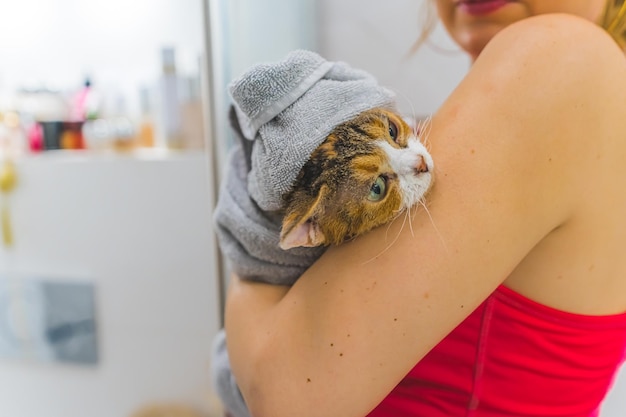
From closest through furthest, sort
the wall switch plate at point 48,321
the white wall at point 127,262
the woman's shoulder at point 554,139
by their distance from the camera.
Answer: the woman's shoulder at point 554,139
the white wall at point 127,262
the wall switch plate at point 48,321

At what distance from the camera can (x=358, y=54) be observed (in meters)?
0.79

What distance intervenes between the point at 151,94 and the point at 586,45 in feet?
3.57

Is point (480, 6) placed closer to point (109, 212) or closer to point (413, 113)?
point (413, 113)

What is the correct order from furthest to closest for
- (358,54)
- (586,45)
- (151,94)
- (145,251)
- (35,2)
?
(35,2)
(151,94)
(145,251)
(358,54)
(586,45)

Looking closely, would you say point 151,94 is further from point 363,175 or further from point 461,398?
point 461,398

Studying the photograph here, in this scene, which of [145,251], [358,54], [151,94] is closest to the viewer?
[358,54]

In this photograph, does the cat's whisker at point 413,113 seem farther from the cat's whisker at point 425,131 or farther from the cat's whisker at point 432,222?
the cat's whisker at point 432,222

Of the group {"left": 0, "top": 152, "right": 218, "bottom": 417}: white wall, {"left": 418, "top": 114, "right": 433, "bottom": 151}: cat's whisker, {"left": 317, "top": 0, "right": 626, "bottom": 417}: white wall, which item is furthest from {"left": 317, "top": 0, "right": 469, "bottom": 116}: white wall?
{"left": 0, "top": 152, "right": 218, "bottom": 417}: white wall

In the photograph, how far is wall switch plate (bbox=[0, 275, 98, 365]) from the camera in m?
1.28

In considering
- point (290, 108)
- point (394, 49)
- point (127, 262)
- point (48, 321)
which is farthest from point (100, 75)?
point (290, 108)

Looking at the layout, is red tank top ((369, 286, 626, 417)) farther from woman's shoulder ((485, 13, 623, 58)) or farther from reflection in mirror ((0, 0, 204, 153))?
reflection in mirror ((0, 0, 204, 153))

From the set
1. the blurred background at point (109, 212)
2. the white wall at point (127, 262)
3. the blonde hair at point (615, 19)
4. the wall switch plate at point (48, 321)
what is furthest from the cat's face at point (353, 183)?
the wall switch plate at point (48, 321)

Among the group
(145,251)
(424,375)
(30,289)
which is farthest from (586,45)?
(30,289)

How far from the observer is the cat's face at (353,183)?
1.65 ft
